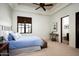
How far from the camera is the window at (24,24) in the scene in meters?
2.20

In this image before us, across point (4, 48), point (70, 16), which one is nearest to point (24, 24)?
point (4, 48)

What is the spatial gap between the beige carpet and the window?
535 millimetres

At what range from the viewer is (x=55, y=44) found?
2422mm

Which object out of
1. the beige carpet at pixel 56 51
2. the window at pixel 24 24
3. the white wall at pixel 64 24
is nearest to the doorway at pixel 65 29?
the white wall at pixel 64 24

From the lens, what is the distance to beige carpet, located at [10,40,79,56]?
2064mm

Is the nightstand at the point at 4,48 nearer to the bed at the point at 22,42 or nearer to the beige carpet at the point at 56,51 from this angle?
the bed at the point at 22,42

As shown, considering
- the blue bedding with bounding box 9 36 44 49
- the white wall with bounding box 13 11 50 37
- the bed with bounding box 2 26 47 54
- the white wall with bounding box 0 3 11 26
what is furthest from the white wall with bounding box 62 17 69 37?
the white wall with bounding box 0 3 11 26

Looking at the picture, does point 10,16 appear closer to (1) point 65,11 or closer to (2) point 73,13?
(1) point 65,11

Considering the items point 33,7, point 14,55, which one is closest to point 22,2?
point 33,7

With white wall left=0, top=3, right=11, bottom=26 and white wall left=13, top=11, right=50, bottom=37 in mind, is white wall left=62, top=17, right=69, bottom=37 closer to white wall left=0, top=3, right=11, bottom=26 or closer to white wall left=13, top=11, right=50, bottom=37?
white wall left=13, top=11, right=50, bottom=37

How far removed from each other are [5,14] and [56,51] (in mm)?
1430

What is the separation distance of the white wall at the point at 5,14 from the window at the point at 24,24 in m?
0.22

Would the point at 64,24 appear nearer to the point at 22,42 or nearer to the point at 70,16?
the point at 70,16

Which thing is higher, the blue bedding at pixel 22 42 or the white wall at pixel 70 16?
the white wall at pixel 70 16
